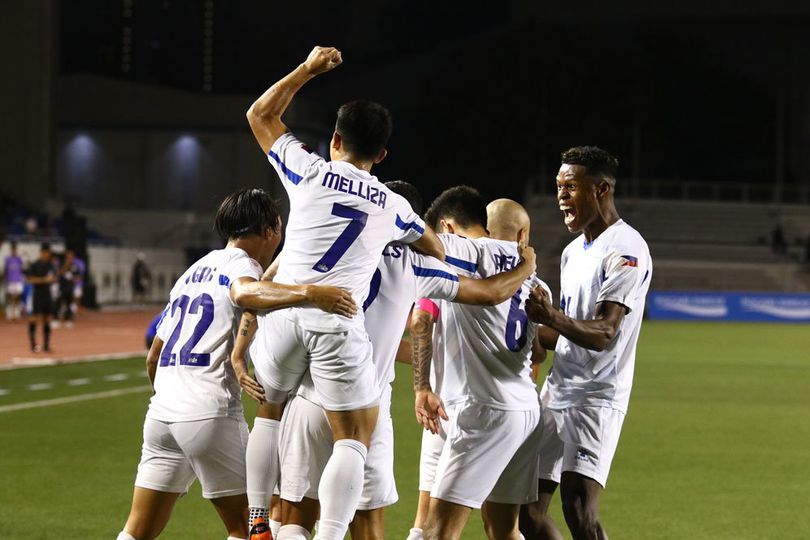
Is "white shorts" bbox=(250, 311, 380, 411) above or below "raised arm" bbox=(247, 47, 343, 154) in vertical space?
below

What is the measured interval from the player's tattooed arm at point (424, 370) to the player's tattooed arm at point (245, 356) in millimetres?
904

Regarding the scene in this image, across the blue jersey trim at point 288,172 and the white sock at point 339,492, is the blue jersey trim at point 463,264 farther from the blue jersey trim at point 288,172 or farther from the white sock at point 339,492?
the white sock at point 339,492

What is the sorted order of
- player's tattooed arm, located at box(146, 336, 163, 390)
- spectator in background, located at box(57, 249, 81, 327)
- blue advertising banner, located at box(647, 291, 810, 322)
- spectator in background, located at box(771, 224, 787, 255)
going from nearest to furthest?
player's tattooed arm, located at box(146, 336, 163, 390), spectator in background, located at box(57, 249, 81, 327), blue advertising banner, located at box(647, 291, 810, 322), spectator in background, located at box(771, 224, 787, 255)

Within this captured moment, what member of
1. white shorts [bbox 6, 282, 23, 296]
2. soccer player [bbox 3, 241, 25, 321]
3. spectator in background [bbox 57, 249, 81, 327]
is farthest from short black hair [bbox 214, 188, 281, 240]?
white shorts [bbox 6, 282, 23, 296]

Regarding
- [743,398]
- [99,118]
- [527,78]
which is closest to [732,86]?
[527,78]

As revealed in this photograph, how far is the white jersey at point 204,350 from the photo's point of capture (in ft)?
19.0

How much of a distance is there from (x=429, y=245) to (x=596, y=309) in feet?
2.91

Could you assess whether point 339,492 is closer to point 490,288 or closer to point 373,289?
point 373,289

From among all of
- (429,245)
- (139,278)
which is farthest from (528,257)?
(139,278)

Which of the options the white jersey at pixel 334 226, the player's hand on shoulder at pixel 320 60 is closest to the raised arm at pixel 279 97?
the player's hand on shoulder at pixel 320 60

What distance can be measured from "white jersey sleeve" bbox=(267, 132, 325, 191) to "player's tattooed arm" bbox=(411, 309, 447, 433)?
109 cm

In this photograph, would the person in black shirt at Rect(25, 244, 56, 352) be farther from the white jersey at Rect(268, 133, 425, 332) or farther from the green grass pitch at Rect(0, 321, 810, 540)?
the white jersey at Rect(268, 133, 425, 332)

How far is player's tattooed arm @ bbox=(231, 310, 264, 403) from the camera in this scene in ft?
18.3

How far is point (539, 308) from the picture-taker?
5570mm
